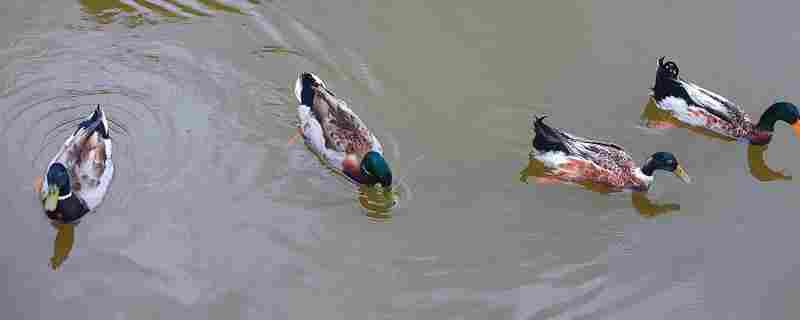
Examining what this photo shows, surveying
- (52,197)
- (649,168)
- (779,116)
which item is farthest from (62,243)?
(779,116)

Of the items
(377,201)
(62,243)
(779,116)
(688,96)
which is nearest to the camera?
(62,243)

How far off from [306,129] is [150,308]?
2.41 m

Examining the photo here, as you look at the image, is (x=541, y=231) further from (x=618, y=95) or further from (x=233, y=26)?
(x=233, y=26)

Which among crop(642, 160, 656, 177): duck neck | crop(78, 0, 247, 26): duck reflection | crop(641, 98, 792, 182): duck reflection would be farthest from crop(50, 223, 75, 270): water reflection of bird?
crop(641, 98, 792, 182): duck reflection

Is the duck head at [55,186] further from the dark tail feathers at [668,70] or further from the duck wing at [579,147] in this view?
the dark tail feathers at [668,70]

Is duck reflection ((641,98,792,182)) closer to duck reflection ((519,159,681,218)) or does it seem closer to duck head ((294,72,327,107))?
duck reflection ((519,159,681,218))

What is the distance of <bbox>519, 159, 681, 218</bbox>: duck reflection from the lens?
26.5ft

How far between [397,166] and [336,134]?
2.11ft

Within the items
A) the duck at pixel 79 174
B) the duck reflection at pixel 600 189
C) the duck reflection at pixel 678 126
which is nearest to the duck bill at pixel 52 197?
the duck at pixel 79 174

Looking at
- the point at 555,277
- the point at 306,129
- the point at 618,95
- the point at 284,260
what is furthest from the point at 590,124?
the point at 284,260

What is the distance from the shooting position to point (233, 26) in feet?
32.3

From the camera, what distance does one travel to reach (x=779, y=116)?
8.74m

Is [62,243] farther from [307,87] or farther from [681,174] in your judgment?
[681,174]

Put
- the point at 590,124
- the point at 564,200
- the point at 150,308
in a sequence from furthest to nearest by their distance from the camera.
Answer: the point at 590,124 < the point at 564,200 < the point at 150,308
